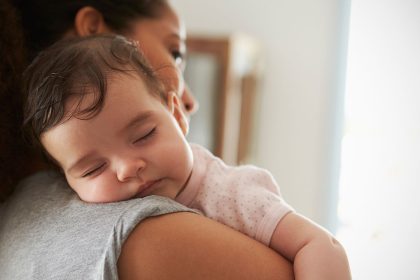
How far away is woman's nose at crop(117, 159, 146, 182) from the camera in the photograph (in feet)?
2.48

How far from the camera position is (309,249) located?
2.22ft

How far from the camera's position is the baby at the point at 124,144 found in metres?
0.76

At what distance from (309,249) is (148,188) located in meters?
0.29

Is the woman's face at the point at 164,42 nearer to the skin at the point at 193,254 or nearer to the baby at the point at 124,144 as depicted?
the baby at the point at 124,144

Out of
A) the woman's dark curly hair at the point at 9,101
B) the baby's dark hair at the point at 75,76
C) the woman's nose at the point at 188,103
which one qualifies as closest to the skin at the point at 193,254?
the baby's dark hair at the point at 75,76

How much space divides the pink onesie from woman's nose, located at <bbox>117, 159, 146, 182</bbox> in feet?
0.42

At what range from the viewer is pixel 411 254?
1.24 m

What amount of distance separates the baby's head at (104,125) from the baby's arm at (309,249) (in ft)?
0.71

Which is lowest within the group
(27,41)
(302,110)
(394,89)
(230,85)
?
(302,110)

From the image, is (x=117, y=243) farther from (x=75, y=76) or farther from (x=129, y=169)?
(x=75, y=76)

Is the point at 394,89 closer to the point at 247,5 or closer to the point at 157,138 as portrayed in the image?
the point at 157,138

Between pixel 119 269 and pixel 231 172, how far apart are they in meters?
0.34

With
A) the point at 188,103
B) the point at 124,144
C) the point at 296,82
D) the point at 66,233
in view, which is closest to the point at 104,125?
the point at 124,144

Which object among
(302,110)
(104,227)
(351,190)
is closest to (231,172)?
(104,227)
